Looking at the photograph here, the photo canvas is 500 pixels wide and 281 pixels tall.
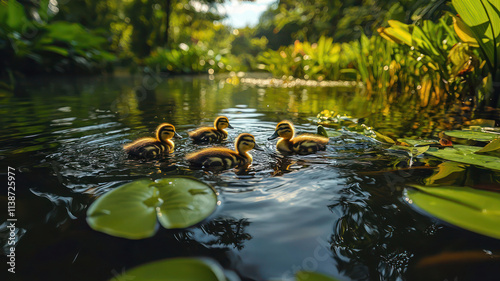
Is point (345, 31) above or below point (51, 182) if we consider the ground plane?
above

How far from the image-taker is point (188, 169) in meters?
2.23

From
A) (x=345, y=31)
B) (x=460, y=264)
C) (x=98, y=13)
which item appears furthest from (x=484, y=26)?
(x=98, y=13)

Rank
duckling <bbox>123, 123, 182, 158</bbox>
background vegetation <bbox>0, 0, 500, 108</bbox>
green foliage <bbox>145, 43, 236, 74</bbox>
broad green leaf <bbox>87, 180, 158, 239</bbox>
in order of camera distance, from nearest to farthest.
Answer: broad green leaf <bbox>87, 180, 158, 239</bbox> < duckling <bbox>123, 123, 182, 158</bbox> < background vegetation <bbox>0, 0, 500, 108</bbox> < green foliage <bbox>145, 43, 236, 74</bbox>

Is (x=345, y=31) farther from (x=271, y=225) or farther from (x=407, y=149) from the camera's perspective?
(x=271, y=225)

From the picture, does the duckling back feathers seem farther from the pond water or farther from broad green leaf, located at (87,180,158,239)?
broad green leaf, located at (87,180,158,239)

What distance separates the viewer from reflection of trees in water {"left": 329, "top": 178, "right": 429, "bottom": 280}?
1.17 metres

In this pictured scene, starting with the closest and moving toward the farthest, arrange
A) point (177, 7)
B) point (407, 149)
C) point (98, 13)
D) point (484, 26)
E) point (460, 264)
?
point (460, 264)
point (407, 149)
point (484, 26)
point (98, 13)
point (177, 7)

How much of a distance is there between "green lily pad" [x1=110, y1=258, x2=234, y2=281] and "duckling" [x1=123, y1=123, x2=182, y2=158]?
4.73 ft

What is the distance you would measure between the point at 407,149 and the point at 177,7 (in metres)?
22.3

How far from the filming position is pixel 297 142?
2.74m

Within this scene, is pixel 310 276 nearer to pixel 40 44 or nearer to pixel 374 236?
pixel 374 236

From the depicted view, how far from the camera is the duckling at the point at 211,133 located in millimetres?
3156

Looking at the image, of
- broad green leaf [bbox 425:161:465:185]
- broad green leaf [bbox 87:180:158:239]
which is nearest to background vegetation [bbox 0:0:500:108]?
broad green leaf [bbox 425:161:465:185]

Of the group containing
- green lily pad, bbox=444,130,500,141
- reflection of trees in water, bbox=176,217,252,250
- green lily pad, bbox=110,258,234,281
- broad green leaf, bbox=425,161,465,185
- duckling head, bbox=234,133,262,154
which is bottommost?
A: reflection of trees in water, bbox=176,217,252,250
